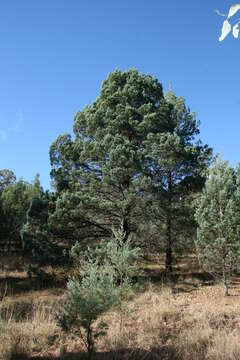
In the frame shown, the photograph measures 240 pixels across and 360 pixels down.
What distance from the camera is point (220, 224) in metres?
9.16

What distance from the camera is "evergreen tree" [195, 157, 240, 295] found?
360 inches

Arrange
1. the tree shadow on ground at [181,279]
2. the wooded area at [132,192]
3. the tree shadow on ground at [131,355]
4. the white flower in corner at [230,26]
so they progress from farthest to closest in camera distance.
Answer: the tree shadow on ground at [181,279] < the wooded area at [132,192] < the tree shadow on ground at [131,355] < the white flower in corner at [230,26]

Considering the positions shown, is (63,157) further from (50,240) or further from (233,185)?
(233,185)

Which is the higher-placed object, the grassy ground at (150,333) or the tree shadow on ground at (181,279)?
the tree shadow on ground at (181,279)

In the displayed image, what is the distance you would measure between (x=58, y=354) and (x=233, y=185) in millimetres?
7549

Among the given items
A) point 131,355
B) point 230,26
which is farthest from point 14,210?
point 230,26

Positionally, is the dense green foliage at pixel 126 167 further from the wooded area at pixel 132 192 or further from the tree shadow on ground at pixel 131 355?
the tree shadow on ground at pixel 131 355

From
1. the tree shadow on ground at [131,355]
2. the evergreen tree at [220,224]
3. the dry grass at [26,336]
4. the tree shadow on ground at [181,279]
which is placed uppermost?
the evergreen tree at [220,224]

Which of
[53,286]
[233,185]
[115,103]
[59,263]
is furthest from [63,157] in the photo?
[233,185]

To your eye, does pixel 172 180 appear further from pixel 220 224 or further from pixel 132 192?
pixel 220 224

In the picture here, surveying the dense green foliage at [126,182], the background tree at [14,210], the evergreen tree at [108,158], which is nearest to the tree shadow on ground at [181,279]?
the dense green foliage at [126,182]

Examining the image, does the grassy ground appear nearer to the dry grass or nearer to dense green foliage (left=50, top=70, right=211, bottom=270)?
the dry grass

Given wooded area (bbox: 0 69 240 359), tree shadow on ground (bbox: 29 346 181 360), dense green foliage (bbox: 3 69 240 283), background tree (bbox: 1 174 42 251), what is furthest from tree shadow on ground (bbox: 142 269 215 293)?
background tree (bbox: 1 174 42 251)

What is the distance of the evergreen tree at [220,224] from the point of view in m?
9.15
